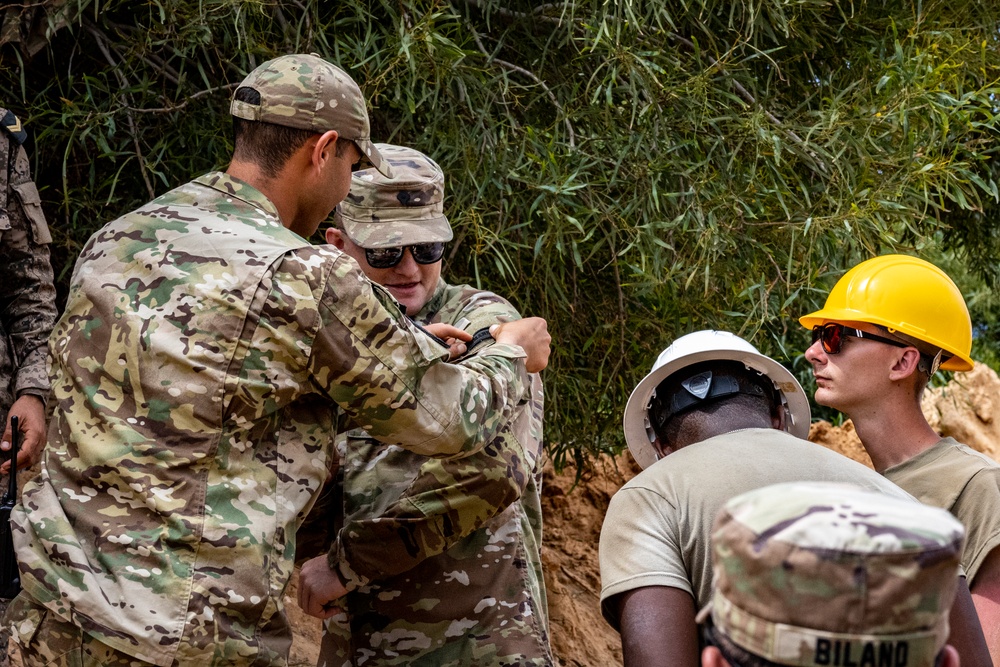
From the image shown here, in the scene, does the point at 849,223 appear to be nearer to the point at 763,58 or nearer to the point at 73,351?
the point at 763,58

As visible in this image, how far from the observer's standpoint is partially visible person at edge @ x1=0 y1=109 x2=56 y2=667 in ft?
11.4

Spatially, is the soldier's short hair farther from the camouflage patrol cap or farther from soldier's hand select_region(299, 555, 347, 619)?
soldier's hand select_region(299, 555, 347, 619)

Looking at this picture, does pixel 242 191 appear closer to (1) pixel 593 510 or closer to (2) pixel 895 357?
(2) pixel 895 357

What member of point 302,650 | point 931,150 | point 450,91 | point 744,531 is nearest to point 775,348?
point 931,150

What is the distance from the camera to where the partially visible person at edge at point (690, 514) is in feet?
7.27

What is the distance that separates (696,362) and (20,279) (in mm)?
2131

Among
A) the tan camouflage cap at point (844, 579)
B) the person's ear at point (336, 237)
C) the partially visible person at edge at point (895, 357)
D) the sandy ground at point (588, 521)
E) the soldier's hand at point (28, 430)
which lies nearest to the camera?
Result: the tan camouflage cap at point (844, 579)

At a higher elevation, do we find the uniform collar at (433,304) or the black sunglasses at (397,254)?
the black sunglasses at (397,254)

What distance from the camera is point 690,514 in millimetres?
2289

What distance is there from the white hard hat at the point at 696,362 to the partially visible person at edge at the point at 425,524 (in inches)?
10.6

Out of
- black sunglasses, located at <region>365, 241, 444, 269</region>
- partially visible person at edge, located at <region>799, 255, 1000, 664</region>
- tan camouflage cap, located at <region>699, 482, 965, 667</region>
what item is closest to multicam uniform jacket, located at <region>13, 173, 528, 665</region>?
black sunglasses, located at <region>365, 241, 444, 269</region>

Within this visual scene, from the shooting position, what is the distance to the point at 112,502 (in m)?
2.25

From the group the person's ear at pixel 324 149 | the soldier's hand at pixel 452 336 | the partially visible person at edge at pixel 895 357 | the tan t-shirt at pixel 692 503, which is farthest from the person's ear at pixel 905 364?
the person's ear at pixel 324 149

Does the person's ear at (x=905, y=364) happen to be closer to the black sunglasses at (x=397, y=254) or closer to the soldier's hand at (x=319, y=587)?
the black sunglasses at (x=397, y=254)
